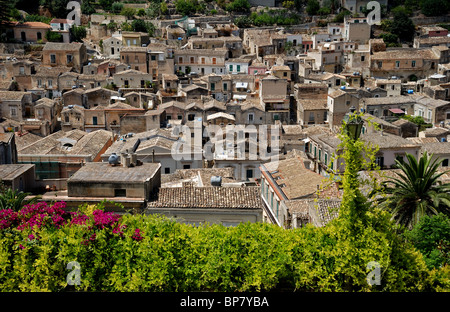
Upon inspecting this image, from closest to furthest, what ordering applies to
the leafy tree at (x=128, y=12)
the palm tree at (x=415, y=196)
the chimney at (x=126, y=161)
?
the palm tree at (x=415, y=196) → the chimney at (x=126, y=161) → the leafy tree at (x=128, y=12)

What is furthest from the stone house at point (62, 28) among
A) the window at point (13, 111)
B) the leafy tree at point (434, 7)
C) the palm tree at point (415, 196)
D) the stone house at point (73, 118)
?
the palm tree at point (415, 196)

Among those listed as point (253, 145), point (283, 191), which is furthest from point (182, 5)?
point (283, 191)

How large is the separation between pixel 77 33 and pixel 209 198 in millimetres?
48495

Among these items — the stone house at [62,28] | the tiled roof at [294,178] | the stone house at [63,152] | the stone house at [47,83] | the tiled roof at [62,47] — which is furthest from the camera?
the stone house at [62,28]

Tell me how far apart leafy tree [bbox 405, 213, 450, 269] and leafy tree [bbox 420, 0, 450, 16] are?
67.1 meters

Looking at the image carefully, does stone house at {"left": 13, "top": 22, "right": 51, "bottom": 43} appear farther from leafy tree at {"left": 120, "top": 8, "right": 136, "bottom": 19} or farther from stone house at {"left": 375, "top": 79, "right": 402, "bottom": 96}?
stone house at {"left": 375, "top": 79, "right": 402, "bottom": 96}

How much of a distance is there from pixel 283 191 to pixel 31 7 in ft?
191

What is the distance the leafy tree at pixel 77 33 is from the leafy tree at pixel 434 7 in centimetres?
4155

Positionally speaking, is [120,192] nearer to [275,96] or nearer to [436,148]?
[436,148]

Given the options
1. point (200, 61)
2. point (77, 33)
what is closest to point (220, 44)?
point (200, 61)

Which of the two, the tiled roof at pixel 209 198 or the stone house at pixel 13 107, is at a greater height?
the tiled roof at pixel 209 198

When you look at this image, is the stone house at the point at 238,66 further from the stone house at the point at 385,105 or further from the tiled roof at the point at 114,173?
the tiled roof at the point at 114,173

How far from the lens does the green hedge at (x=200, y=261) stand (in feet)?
34.9

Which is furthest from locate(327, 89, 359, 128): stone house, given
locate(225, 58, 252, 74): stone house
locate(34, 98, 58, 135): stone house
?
locate(34, 98, 58, 135): stone house
